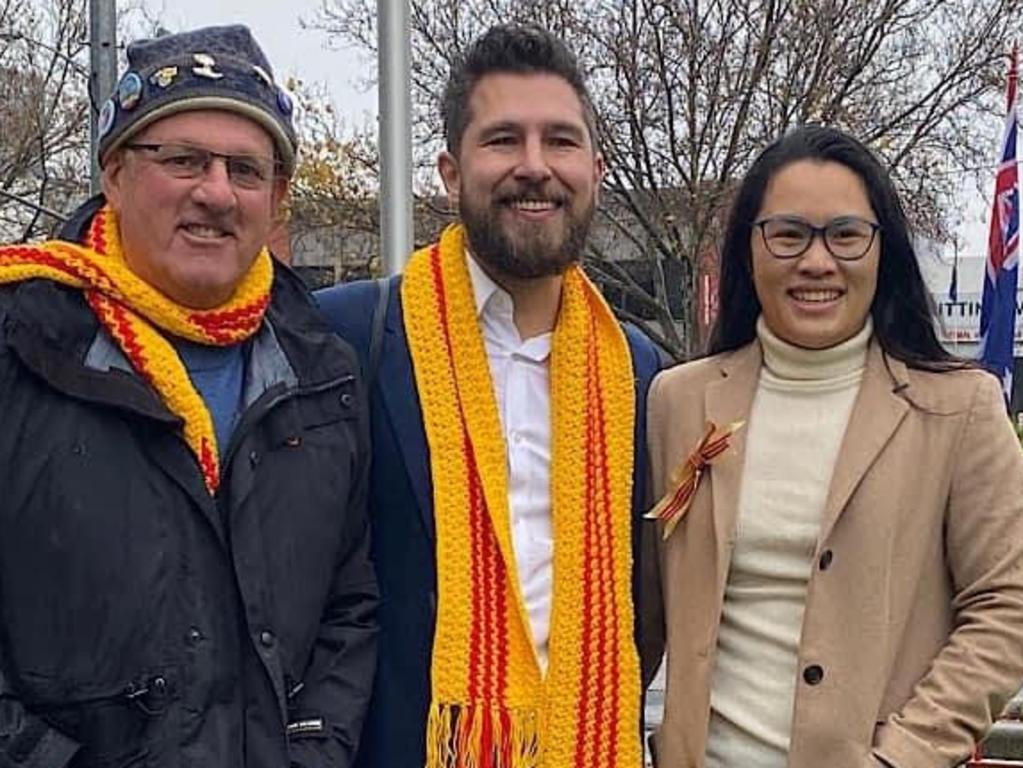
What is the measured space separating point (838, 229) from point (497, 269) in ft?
2.23

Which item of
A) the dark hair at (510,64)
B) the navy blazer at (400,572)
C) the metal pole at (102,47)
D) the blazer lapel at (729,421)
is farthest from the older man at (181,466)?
the metal pole at (102,47)

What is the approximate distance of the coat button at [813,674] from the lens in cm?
242

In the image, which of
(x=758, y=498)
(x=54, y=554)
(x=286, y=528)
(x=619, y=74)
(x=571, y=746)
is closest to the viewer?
(x=54, y=554)

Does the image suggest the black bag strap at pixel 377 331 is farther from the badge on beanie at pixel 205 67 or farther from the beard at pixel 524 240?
the badge on beanie at pixel 205 67

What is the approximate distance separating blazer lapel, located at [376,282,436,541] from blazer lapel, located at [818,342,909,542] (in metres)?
0.75

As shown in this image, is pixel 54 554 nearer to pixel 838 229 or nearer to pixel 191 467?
pixel 191 467

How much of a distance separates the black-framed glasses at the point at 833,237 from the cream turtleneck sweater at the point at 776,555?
0.50 ft

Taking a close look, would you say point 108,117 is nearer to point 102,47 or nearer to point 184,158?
point 184,158

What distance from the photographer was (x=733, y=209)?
9.21 feet

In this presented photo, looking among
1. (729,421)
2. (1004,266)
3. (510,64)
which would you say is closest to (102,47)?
(1004,266)

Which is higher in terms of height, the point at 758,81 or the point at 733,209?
the point at 758,81

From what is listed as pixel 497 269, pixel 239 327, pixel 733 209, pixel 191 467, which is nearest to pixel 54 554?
pixel 191 467

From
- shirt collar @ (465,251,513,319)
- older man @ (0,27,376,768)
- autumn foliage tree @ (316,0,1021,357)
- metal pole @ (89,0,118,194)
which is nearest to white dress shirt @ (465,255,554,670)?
shirt collar @ (465,251,513,319)

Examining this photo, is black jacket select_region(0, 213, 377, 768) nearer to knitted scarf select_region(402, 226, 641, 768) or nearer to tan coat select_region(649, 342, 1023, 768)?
knitted scarf select_region(402, 226, 641, 768)
